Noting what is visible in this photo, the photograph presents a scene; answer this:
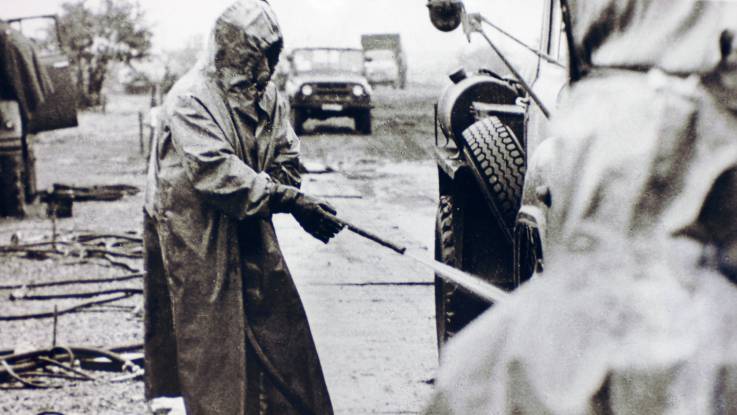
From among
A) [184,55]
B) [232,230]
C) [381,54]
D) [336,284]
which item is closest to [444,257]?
[232,230]

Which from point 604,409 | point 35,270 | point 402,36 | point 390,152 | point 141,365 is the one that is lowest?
point 402,36

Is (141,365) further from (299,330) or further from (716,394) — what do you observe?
(716,394)

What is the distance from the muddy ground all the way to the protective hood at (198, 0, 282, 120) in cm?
180

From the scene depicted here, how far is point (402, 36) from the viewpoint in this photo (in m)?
39.3

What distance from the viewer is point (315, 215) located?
4.34 m

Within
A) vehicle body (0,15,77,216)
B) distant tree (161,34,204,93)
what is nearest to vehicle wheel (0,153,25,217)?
vehicle body (0,15,77,216)

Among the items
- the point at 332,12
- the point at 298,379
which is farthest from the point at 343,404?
the point at 332,12

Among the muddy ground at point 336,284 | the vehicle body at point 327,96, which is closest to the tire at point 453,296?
the muddy ground at point 336,284

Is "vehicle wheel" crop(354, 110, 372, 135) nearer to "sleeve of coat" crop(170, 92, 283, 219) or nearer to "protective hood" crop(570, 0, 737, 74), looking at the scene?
"sleeve of coat" crop(170, 92, 283, 219)

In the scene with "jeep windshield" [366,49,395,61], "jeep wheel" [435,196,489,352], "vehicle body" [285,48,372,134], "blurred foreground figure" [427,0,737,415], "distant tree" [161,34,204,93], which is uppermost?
"blurred foreground figure" [427,0,737,415]

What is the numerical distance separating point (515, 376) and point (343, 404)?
4.20 m

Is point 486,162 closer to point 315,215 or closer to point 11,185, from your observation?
point 315,215

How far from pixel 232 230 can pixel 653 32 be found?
3.01 meters

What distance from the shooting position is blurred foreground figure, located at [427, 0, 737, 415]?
1.25 m
